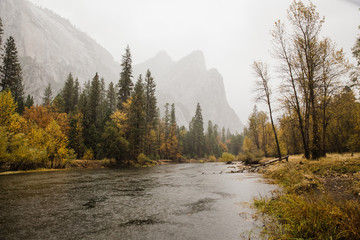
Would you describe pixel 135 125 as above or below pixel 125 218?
above

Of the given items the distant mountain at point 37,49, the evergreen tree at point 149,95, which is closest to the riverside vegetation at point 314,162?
the evergreen tree at point 149,95

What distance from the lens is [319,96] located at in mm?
18328

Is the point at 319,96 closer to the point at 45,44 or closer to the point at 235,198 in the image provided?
the point at 235,198

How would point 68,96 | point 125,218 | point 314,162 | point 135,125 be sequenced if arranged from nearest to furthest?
1. point 125,218
2. point 314,162
3. point 135,125
4. point 68,96

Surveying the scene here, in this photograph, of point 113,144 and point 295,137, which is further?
point 295,137

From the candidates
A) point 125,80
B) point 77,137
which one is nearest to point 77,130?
point 77,137

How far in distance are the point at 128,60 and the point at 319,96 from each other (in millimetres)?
39071

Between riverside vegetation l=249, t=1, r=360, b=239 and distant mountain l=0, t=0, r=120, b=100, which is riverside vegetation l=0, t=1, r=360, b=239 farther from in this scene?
distant mountain l=0, t=0, r=120, b=100

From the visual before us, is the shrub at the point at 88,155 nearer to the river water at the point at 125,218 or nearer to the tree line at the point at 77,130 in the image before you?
the tree line at the point at 77,130

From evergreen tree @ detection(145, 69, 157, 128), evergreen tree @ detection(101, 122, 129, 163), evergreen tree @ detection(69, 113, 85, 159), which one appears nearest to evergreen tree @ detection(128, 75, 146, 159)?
evergreen tree @ detection(101, 122, 129, 163)

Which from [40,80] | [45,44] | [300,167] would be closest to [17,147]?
[300,167]

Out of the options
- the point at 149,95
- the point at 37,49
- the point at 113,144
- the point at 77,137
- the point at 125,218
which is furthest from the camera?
the point at 37,49

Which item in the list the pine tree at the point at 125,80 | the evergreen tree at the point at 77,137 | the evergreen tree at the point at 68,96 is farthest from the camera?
the evergreen tree at the point at 68,96

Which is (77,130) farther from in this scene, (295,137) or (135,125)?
(295,137)
